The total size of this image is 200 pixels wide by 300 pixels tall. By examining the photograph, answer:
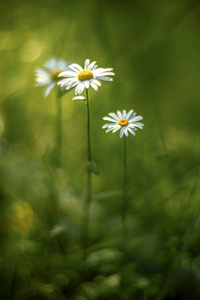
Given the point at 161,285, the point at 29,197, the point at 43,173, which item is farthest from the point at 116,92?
the point at 161,285

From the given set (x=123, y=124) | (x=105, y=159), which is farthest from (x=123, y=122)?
(x=105, y=159)

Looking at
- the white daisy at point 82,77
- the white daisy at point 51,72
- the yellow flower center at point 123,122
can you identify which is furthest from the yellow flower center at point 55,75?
the yellow flower center at point 123,122

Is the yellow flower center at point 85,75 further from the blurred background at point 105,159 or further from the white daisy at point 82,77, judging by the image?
the blurred background at point 105,159

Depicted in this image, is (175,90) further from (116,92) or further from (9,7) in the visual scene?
(9,7)

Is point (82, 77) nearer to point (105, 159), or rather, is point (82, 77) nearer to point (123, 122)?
point (123, 122)

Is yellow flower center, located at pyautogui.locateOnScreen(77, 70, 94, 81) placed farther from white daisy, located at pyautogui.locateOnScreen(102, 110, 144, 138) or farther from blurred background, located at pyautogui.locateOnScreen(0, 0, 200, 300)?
blurred background, located at pyautogui.locateOnScreen(0, 0, 200, 300)

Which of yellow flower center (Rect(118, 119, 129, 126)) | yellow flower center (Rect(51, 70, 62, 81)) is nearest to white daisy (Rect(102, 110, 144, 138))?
yellow flower center (Rect(118, 119, 129, 126))
